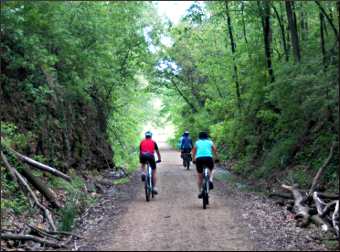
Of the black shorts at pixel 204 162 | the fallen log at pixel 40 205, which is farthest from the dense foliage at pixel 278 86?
the fallen log at pixel 40 205

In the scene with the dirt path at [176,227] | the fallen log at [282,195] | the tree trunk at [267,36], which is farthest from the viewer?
the tree trunk at [267,36]

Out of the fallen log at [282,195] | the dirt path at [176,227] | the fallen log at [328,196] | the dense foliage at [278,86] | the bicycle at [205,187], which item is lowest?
the fallen log at [282,195]

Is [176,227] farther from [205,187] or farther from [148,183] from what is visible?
[148,183]

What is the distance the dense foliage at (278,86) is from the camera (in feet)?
45.3

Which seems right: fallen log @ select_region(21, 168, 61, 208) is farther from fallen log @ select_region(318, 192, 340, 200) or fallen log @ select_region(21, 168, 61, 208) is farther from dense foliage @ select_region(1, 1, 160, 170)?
fallen log @ select_region(318, 192, 340, 200)

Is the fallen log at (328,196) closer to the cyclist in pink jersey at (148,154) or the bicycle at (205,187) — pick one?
the bicycle at (205,187)

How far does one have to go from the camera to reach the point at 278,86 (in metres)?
16.0

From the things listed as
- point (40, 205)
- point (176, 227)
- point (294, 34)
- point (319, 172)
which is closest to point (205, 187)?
point (176, 227)

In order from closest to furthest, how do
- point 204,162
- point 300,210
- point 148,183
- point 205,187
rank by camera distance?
point 300,210, point 205,187, point 204,162, point 148,183

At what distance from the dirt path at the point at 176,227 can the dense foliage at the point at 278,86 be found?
326 centimetres

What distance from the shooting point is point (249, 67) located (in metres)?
20.9

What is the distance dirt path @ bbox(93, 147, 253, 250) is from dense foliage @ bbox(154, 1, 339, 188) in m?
3.26

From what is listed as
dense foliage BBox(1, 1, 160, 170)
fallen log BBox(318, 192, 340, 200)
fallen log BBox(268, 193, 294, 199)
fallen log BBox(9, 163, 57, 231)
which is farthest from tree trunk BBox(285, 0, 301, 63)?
fallen log BBox(9, 163, 57, 231)

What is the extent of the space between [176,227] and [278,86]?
787cm
